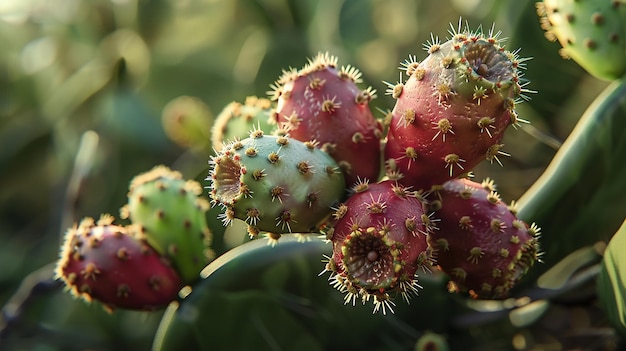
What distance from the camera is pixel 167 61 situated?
2.38m

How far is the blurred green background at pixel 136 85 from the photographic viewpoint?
1657 millimetres

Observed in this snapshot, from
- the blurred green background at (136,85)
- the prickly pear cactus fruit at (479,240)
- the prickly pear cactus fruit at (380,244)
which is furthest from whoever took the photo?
the blurred green background at (136,85)

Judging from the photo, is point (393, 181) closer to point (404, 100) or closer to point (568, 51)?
point (404, 100)

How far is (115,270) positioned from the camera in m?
1.15

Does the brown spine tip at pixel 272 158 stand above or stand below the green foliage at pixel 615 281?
above

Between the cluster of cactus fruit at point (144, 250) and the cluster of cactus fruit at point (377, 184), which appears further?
the cluster of cactus fruit at point (144, 250)

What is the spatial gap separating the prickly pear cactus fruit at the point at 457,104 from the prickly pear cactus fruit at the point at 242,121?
0.26 meters

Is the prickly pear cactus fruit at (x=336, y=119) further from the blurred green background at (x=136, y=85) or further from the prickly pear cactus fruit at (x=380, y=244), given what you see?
the blurred green background at (x=136, y=85)

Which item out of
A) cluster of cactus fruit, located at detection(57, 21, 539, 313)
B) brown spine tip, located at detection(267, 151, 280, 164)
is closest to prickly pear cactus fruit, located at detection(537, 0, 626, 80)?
cluster of cactus fruit, located at detection(57, 21, 539, 313)

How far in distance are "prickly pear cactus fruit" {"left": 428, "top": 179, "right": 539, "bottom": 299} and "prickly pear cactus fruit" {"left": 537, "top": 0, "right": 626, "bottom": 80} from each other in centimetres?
34

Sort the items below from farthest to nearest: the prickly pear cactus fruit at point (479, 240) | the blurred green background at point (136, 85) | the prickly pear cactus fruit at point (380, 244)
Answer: the blurred green background at point (136, 85) → the prickly pear cactus fruit at point (479, 240) → the prickly pear cactus fruit at point (380, 244)

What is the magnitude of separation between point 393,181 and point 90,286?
0.49 m

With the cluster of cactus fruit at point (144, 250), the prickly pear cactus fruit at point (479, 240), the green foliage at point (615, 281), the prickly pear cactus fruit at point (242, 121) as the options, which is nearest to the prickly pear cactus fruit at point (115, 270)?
the cluster of cactus fruit at point (144, 250)

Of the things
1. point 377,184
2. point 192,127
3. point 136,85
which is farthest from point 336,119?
point 136,85
